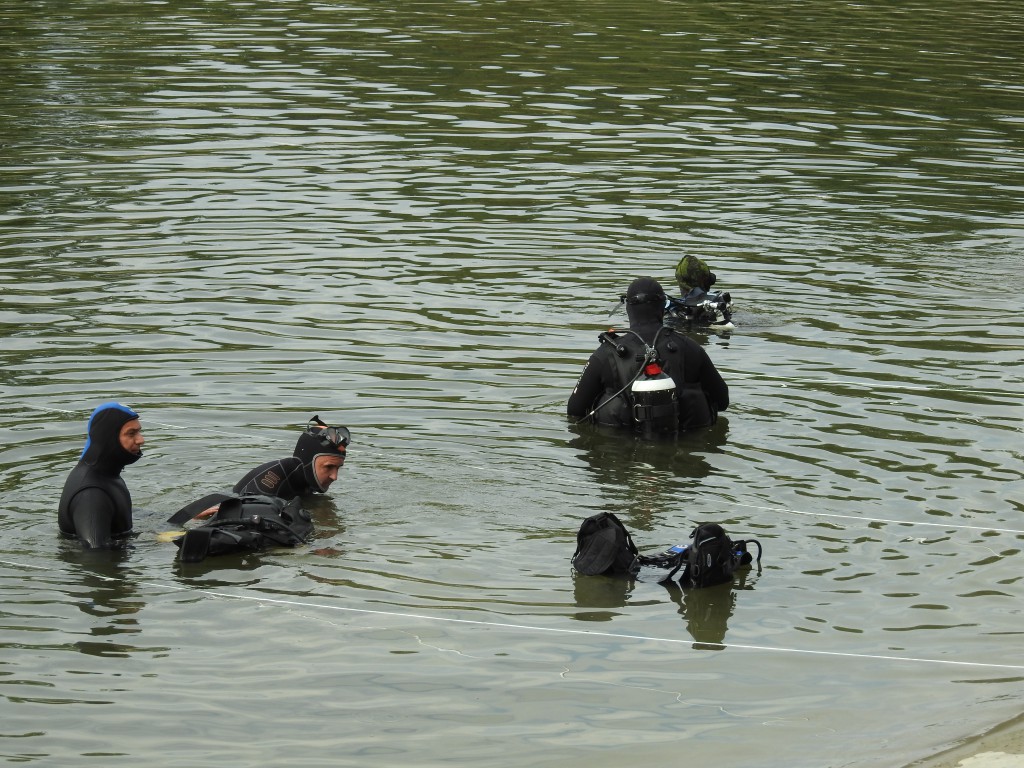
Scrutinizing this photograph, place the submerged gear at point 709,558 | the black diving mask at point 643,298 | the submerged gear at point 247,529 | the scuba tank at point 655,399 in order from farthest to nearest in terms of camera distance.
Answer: the black diving mask at point 643,298 → the scuba tank at point 655,399 → the submerged gear at point 247,529 → the submerged gear at point 709,558

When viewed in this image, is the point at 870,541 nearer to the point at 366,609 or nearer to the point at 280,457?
the point at 366,609

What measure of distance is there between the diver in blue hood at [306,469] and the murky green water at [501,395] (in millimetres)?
359

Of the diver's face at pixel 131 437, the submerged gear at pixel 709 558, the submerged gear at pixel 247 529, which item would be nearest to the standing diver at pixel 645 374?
the submerged gear at pixel 709 558

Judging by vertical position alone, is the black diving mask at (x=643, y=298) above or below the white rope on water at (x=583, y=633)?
above

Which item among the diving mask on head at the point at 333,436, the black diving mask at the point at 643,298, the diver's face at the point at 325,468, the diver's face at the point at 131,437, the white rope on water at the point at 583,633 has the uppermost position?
the black diving mask at the point at 643,298

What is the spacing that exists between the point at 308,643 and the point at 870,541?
12.0ft

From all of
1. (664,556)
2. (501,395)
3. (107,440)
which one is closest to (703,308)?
(501,395)

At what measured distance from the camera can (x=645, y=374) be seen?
11.9 metres

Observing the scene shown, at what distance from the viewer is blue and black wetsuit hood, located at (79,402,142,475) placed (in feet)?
32.0

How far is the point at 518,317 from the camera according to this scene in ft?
48.6

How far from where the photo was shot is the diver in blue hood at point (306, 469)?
1035 centimetres

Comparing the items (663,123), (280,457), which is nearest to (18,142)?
(663,123)

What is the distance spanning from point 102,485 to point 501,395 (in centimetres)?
394

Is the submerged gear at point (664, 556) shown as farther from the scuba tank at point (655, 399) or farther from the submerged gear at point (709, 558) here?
the scuba tank at point (655, 399)
